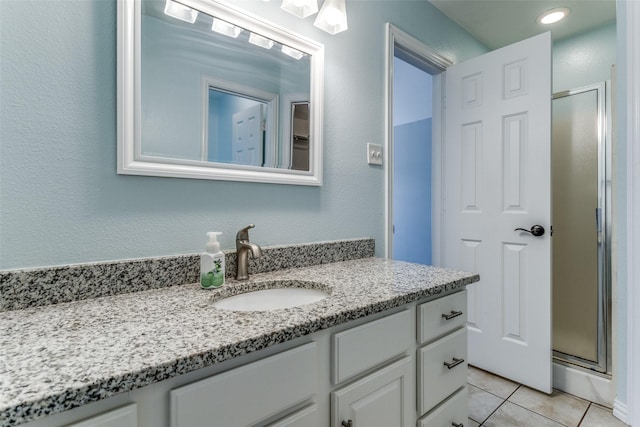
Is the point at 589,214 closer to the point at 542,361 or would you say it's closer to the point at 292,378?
the point at 542,361

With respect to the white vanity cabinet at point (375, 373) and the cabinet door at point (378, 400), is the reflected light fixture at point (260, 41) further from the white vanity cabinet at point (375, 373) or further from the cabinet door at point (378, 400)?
the cabinet door at point (378, 400)

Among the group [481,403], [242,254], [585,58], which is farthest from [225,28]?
[585,58]

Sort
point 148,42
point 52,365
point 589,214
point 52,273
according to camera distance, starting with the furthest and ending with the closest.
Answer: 1. point 589,214
2. point 148,42
3. point 52,273
4. point 52,365

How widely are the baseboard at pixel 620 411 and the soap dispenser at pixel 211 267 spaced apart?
1.94 m

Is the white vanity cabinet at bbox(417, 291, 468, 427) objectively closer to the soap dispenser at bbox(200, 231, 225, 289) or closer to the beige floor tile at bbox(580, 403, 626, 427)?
the soap dispenser at bbox(200, 231, 225, 289)

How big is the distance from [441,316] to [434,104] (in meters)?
1.64

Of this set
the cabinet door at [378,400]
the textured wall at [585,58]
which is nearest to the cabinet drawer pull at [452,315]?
the cabinet door at [378,400]

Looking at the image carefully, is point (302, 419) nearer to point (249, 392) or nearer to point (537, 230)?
point (249, 392)

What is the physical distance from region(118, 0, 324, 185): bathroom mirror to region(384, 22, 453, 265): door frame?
48cm

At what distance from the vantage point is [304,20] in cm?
132

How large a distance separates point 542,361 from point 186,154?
2.02 m

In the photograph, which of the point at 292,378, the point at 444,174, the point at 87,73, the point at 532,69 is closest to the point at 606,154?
the point at 532,69

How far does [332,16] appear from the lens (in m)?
1.28

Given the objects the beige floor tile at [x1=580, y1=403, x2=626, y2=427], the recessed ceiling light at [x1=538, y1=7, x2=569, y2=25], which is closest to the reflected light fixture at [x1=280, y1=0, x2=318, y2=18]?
the recessed ceiling light at [x1=538, y1=7, x2=569, y2=25]
